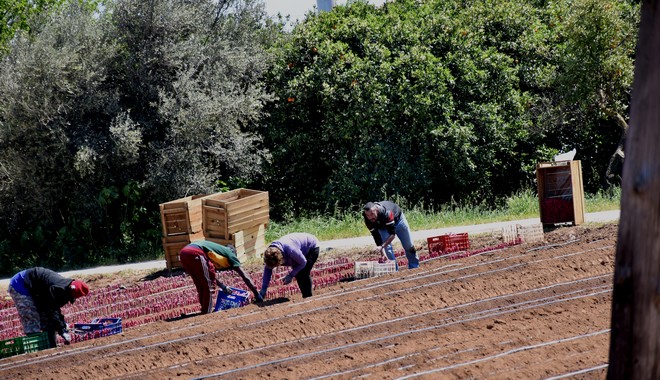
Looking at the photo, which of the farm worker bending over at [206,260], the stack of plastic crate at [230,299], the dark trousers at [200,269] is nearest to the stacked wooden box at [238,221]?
the stack of plastic crate at [230,299]

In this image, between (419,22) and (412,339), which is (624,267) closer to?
(412,339)

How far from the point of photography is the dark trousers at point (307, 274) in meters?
12.0

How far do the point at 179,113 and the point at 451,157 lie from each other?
6463 mm

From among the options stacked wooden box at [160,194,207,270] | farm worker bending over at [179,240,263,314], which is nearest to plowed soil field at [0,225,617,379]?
farm worker bending over at [179,240,263,314]

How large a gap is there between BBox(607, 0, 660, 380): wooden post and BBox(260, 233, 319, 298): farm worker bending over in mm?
7201

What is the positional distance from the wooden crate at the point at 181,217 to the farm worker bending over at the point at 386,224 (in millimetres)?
4608

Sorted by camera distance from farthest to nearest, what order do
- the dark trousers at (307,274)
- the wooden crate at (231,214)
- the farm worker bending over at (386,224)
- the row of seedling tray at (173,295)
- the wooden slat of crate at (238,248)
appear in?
the wooden slat of crate at (238,248)
the wooden crate at (231,214)
the farm worker bending over at (386,224)
the row of seedling tray at (173,295)
the dark trousers at (307,274)

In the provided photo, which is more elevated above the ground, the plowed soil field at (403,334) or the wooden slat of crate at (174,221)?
the wooden slat of crate at (174,221)

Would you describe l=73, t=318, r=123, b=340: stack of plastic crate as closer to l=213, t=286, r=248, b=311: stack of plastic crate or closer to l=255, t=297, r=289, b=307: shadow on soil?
l=213, t=286, r=248, b=311: stack of plastic crate

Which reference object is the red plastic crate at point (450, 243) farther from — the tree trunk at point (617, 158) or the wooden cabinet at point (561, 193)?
the tree trunk at point (617, 158)

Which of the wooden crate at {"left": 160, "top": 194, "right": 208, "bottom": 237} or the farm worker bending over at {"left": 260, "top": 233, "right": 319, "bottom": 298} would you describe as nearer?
the farm worker bending over at {"left": 260, "top": 233, "right": 319, "bottom": 298}

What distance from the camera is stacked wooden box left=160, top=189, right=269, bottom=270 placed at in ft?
54.6

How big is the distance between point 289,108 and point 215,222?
6.64m

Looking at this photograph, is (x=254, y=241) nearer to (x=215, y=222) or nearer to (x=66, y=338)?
(x=215, y=222)
